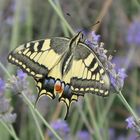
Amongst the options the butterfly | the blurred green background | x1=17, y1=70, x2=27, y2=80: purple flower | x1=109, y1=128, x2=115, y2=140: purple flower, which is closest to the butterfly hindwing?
the butterfly

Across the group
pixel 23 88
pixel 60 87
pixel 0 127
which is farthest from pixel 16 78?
pixel 0 127

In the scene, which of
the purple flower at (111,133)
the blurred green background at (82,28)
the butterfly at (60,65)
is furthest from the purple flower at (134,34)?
the butterfly at (60,65)

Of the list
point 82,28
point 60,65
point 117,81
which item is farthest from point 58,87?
point 82,28

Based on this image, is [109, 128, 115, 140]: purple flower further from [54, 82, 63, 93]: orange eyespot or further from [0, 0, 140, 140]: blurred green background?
[54, 82, 63, 93]: orange eyespot

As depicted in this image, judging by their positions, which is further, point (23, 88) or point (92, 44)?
point (23, 88)

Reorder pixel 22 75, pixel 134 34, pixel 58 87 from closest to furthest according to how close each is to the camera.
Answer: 1. pixel 58 87
2. pixel 22 75
3. pixel 134 34

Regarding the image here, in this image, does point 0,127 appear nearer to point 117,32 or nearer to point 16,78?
point 16,78

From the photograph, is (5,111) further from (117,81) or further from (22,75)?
(117,81)
